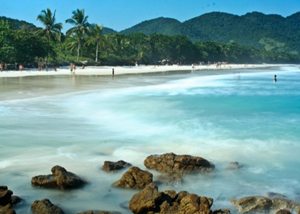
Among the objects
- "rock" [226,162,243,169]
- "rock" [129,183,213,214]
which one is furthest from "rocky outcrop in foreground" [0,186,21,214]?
"rock" [226,162,243,169]

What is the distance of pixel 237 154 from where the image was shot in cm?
862

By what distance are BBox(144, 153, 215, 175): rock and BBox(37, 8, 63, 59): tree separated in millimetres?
46171

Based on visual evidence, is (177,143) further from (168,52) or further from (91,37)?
(168,52)

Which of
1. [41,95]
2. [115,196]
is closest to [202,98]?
[41,95]

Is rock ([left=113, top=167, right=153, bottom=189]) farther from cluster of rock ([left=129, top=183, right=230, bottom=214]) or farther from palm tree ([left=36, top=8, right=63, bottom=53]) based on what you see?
palm tree ([left=36, top=8, right=63, bottom=53])

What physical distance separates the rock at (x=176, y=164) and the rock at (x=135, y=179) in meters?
0.91

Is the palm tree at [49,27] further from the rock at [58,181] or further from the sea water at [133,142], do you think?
the rock at [58,181]

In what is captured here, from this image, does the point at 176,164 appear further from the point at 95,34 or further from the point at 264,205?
the point at 95,34

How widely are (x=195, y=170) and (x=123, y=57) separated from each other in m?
62.3

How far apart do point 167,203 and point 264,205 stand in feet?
5.47

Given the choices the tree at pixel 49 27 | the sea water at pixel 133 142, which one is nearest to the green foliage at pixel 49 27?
the tree at pixel 49 27

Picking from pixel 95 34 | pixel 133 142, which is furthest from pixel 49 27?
pixel 133 142

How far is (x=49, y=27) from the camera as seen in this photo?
5081 cm

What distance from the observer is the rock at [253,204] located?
5320 millimetres
